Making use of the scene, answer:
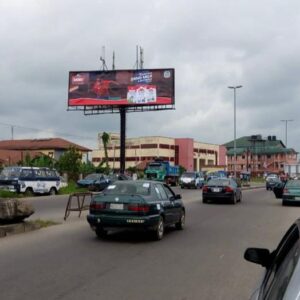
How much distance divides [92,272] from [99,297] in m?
1.69

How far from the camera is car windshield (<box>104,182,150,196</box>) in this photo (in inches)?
520

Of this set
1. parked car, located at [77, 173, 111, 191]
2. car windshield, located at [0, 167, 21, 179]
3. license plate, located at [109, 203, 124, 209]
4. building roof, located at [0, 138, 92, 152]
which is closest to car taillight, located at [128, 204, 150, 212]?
license plate, located at [109, 203, 124, 209]

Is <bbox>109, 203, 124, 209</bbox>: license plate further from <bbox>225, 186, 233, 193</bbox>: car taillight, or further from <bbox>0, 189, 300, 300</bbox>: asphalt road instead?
<bbox>225, 186, 233, 193</bbox>: car taillight

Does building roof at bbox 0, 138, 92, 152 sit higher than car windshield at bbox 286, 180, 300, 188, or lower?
higher

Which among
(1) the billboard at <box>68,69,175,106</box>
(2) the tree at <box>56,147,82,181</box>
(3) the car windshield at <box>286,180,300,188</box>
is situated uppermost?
(1) the billboard at <box>68,69,175,106</box>

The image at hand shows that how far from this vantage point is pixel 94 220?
12711mm

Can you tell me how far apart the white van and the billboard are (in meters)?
21.8

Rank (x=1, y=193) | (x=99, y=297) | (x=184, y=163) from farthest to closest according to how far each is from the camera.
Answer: (x=184, y=163) → (x=1, y=193) → (x=99, y=297)

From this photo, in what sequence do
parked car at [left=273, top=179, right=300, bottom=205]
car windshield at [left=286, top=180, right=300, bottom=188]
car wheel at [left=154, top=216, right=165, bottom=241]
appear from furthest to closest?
1. car windshield at [left=286, top=180, right=300, bottom=188]
2. parked car at [left=273, top=179, right=300, bottom=205]
3. car wheel at [left=154, top=216, right=165, bottom=241]

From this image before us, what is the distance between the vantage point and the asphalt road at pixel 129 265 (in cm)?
738

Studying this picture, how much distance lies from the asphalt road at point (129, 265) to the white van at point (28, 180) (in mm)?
18925

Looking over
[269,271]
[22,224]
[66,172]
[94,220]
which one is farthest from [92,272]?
[66,172]

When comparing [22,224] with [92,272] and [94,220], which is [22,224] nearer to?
[94,220]

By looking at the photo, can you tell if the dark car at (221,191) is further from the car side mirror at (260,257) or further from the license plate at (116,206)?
the car side mirror at (260,257)
